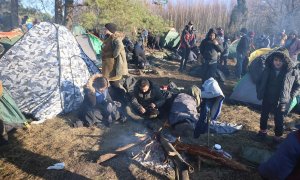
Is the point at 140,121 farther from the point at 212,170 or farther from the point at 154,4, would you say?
the point at 154,4

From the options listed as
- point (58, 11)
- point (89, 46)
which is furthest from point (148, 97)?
point (58, 11)

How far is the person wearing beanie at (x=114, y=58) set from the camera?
687 cm

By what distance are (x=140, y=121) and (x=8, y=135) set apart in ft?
8.57

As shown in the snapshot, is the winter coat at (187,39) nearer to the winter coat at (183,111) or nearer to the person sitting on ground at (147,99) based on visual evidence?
the winter coat at (183,111)

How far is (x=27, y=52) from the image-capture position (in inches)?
277

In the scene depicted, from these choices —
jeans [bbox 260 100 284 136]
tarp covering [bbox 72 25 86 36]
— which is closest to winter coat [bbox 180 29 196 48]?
tarp covering [bbox 72 25 86 36]

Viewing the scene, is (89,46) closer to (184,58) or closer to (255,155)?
(184,58)

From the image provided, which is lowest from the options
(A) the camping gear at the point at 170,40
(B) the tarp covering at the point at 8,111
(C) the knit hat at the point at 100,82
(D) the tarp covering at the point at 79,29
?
(B) the tarp covering at the point at 8,111

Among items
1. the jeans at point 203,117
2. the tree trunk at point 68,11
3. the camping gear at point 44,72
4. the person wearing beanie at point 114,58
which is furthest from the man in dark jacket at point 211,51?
the tree trunk at point 68,11

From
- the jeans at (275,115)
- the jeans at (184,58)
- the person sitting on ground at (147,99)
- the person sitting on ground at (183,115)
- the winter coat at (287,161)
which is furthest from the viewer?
the jeans at (184,58)

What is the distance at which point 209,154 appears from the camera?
468 cm

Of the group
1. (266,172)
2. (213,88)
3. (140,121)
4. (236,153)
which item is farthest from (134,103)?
(266,172)

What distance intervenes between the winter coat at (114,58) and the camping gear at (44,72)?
72 centimetres

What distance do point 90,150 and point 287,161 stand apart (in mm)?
3527
